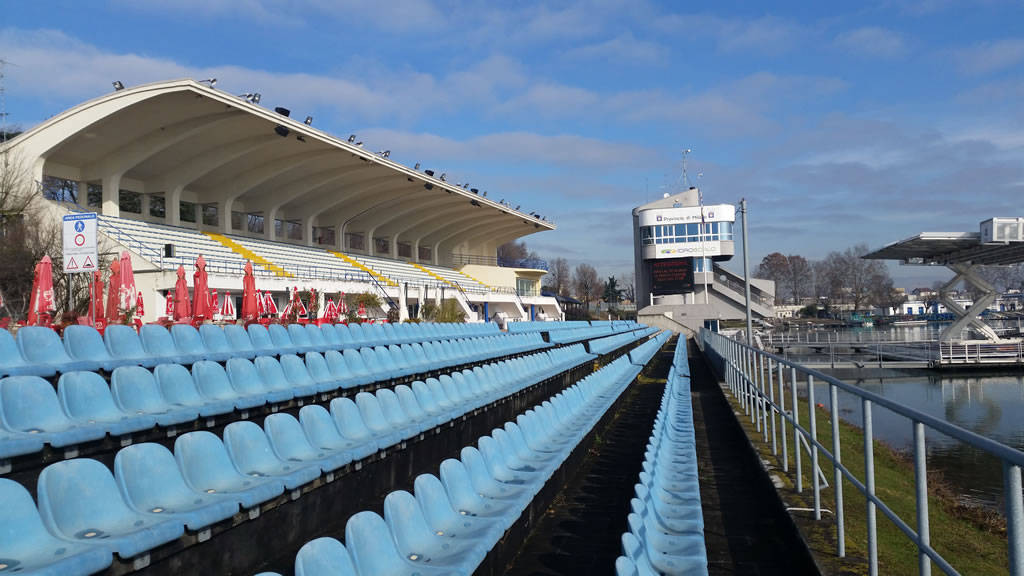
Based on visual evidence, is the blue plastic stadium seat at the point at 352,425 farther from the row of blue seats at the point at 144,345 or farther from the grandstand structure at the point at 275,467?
the row of blue seats at the point at 144,345

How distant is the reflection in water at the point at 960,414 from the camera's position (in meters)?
6.51

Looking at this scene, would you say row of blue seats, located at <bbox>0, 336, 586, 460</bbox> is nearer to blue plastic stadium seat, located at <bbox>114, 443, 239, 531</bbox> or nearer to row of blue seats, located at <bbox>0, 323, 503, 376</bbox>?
blue plastic stadium seat, located at <bbox>114, 443, 239, 531</bbox>

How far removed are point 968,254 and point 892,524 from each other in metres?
30.7

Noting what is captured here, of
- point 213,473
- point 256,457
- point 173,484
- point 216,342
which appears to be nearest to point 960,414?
point 216,342

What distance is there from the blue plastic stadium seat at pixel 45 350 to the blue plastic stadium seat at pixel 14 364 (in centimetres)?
7

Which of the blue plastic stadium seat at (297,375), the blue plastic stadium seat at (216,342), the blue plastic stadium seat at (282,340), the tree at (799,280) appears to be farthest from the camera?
the tree at (799,280)

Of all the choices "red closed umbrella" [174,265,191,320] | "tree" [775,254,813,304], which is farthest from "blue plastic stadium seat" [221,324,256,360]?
"tree" [775,254,813,304]

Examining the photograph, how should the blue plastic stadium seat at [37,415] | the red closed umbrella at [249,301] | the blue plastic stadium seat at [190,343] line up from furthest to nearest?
the red closed umbrella at [249,301] → the blue plastic stadium seat at [190,343] → the blue plastic stadium seat at [37,415]

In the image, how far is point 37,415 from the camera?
375cm

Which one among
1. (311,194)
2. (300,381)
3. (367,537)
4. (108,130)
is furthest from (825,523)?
(311,194)

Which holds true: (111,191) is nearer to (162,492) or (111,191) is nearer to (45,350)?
(45,350)

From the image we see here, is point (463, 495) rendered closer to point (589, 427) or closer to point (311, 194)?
point (589, 427)

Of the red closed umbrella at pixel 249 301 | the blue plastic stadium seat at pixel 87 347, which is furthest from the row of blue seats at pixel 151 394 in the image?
the red closed umbrella at pixel 249 301

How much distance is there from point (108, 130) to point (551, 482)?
21.0 meters
